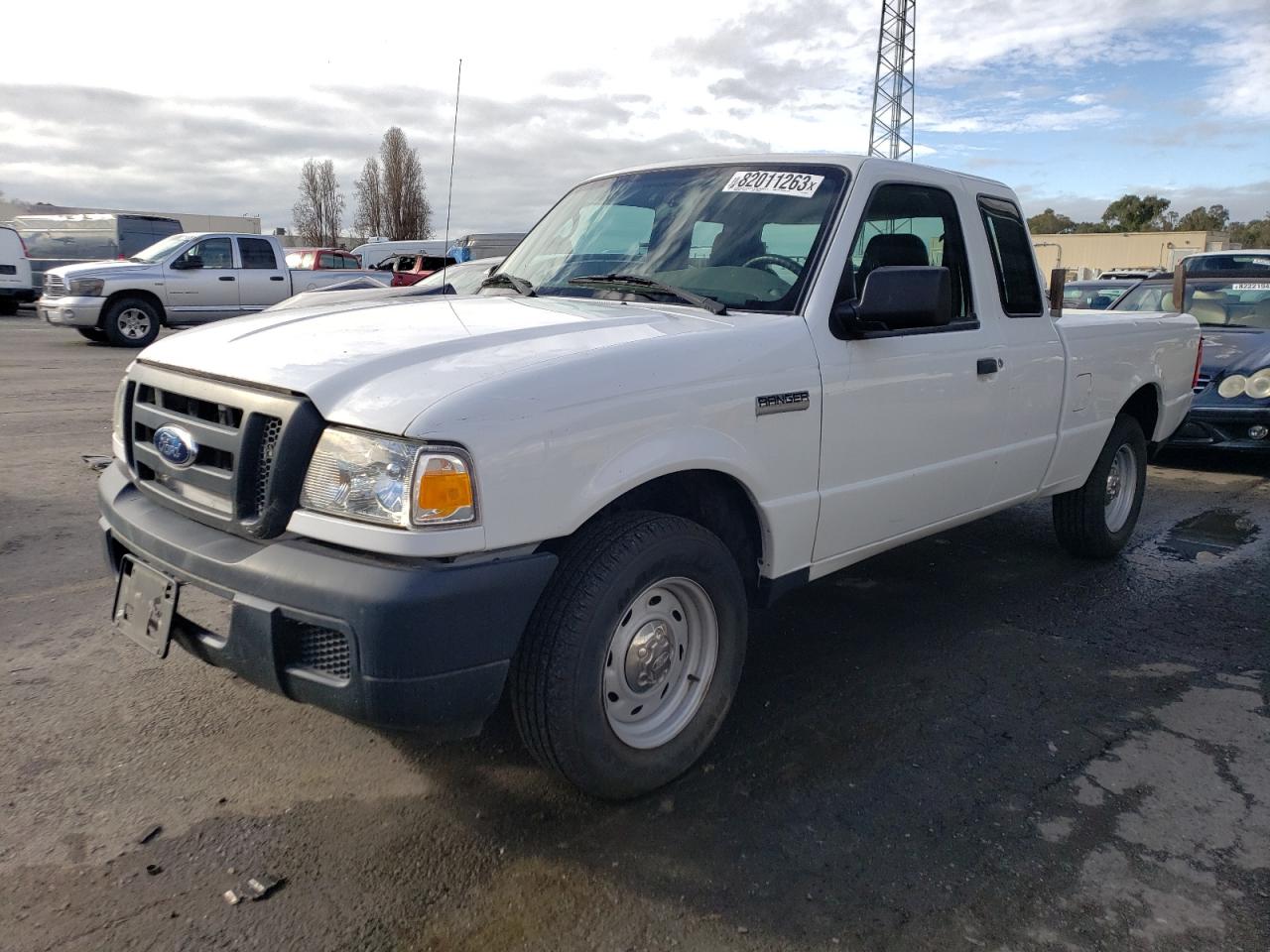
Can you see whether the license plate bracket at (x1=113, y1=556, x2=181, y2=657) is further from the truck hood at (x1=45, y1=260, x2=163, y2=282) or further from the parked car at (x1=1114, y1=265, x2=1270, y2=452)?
the truck hood at (x1=45, y1=260, x2=163, y2=282)

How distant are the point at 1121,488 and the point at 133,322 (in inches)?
592

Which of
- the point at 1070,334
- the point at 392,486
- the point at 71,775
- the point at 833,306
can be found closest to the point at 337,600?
the point at 392,486

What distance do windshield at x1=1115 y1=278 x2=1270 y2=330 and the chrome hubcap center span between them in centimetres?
707

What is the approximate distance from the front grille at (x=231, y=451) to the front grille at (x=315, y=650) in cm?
26

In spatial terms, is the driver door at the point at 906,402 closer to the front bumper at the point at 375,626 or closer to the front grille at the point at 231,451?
the front bumper at the point at 375,626

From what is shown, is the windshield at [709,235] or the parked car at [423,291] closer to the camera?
the windshield at [709,235]

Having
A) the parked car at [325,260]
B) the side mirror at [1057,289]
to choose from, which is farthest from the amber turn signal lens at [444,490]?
the parked car at [325,260]

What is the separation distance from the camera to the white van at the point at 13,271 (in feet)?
68.5

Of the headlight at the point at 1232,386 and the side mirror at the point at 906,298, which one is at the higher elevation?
the side mirror at the point at 906,298

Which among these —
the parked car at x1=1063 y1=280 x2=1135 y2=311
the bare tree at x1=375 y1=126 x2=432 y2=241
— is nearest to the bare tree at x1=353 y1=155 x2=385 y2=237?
the bare tree at x1=375 y1=126 x2=432 y2=241

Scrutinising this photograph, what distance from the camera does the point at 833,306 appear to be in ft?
11.1

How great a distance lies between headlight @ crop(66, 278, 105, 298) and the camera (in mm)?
15352

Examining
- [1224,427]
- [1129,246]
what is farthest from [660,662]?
[1129,246]

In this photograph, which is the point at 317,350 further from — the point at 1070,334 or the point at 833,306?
the point at 1070,334
